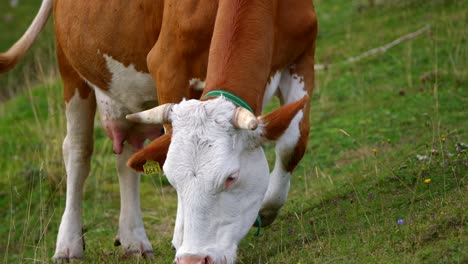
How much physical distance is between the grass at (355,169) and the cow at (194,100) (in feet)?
1.18

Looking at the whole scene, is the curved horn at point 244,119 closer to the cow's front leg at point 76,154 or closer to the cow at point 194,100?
the cow at point 194,100

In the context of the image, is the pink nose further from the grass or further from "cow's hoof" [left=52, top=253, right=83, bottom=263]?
"cow's hoof" [left=52, top=253, right=83, bottom=263]

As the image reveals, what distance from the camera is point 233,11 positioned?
5.41 metres

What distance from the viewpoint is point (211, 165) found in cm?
488

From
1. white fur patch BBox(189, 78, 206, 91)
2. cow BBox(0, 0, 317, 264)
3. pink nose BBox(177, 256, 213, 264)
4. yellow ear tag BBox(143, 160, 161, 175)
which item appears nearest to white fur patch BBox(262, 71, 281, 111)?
cow BBox(0, 0, 317, 264)

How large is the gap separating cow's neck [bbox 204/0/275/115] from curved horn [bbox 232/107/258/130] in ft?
0.89

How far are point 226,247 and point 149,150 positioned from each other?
73cm

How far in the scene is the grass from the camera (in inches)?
209

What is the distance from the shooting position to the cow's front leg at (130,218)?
7.13m

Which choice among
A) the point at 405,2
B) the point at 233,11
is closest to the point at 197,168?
the point at 233,11

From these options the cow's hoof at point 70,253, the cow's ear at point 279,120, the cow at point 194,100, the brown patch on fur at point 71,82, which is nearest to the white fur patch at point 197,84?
the cow at point 194,100

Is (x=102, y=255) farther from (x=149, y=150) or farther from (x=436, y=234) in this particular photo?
(x=436, y=234)

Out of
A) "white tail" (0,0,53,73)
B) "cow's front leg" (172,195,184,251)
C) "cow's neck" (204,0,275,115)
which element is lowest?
"white tail" (0,0,53,73)

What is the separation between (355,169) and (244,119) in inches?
118
